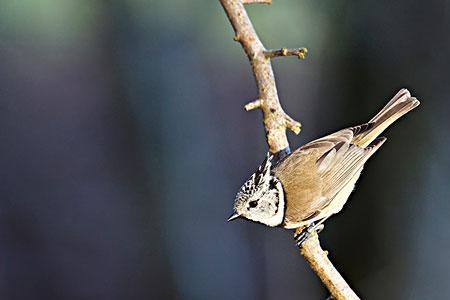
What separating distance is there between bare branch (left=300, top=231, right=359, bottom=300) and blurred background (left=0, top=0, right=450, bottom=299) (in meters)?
1.51

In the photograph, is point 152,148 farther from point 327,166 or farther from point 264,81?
point 264,81

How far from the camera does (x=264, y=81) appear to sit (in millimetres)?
1358

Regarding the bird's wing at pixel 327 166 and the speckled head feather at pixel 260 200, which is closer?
the speckled head feather at pixel 260 200

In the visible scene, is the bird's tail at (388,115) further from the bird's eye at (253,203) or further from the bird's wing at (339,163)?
the bird's eye at (253,203)

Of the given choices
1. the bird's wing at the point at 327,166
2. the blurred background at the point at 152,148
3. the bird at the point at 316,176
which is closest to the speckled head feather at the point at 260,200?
the bird at the point at 316,176

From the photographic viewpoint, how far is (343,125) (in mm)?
2814

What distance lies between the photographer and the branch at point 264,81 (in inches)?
53.3

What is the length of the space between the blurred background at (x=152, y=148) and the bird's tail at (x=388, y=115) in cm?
110

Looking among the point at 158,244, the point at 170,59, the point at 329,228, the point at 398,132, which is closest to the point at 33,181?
the point at 158,244

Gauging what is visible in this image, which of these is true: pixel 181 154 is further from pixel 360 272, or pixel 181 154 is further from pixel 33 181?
pixel 360 272

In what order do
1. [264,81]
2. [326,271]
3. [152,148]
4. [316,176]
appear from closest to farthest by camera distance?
[326,271] → [264,81] → [316,176] → [152,148]

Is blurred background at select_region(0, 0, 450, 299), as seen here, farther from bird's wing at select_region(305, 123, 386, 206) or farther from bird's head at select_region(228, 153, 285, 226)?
bird's head at select_region(228, 153, 285, 226)

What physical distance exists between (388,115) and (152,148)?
1.65 metres

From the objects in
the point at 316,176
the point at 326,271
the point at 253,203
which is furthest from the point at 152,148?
the point at 326,271
